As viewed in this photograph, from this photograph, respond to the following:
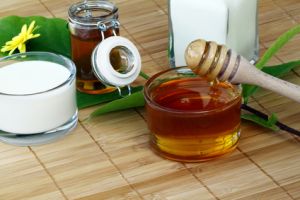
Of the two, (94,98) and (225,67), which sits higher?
(225,67)

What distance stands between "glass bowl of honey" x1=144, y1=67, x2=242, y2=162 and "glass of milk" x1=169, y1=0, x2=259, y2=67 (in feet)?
0.33

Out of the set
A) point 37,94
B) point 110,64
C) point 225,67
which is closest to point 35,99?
point 37,94

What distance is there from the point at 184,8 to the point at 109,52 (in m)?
0.12

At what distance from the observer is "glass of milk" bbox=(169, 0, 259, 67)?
53.5 inches

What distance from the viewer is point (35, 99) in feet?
4.17

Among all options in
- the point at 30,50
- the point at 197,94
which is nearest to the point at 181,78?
the point at 197,94

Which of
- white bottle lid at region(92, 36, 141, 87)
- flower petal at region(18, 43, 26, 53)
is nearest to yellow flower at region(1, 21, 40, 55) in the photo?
flower petal at region(18, 43, 26, 53)

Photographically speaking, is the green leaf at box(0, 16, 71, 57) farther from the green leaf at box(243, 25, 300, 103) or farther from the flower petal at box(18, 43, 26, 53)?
the green leaf at box(243, 25, 300, 103)

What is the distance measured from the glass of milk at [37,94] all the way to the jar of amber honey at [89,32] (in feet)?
0.13

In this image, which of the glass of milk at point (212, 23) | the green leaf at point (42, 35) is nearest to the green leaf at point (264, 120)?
the glass of milk at point (212, 23)

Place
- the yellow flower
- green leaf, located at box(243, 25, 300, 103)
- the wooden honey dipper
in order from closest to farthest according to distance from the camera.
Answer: the wooden honey dipper, green leaf, located at box(243, 25, 300, 103), the yellow flower

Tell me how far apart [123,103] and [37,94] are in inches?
4.4

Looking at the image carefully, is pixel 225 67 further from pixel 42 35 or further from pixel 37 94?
pixel 42 35

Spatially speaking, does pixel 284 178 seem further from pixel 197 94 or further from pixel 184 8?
pixel 184 8
